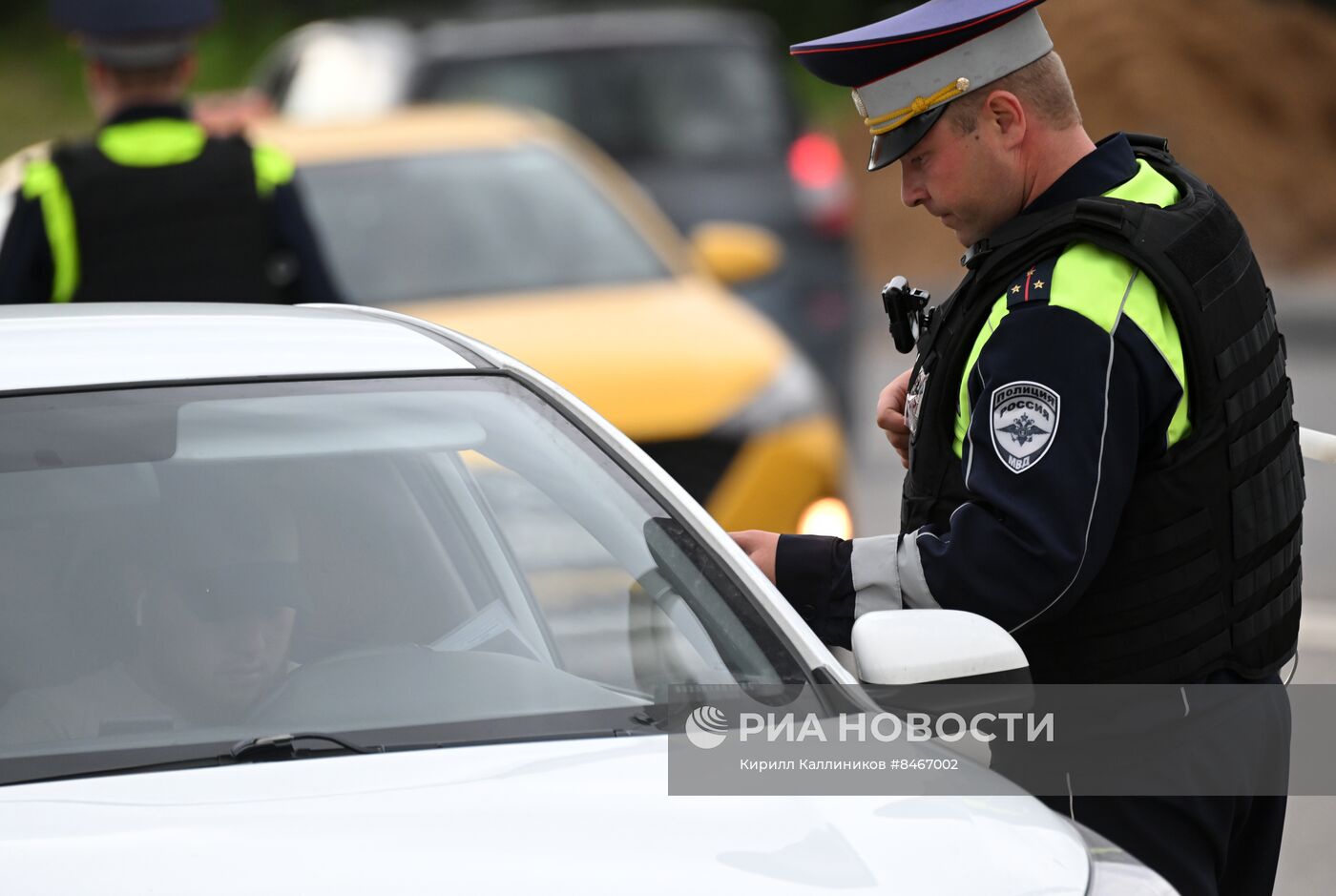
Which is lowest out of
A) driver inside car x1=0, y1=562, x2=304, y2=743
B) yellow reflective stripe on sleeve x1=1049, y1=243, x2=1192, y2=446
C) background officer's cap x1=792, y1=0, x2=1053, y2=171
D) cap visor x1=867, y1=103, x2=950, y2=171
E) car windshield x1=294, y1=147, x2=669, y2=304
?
car windshield x1=294, y1=147, x2=669, y2=304

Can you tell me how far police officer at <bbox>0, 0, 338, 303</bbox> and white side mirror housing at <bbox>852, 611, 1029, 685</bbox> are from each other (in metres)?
2.52

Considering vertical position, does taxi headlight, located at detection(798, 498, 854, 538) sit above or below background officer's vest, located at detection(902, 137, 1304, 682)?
below

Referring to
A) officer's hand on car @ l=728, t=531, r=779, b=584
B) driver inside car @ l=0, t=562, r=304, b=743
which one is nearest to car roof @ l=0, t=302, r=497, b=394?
driver inside car @ l=0, t=562, r=304, b=743

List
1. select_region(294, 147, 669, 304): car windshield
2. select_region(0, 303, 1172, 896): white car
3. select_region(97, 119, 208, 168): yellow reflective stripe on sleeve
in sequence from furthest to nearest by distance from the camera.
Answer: select_region(294, 147, 669, 304): car windshield → select_region(97, 119, 208, 168): yellow reflective stripe on sleeve → select_region(0, 303, 1172, 896): white car

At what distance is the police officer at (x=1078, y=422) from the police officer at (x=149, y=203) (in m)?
2.27

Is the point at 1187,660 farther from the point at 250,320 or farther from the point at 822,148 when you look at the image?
the point at 822,148

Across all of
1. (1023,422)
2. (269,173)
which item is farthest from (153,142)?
(1023,422)

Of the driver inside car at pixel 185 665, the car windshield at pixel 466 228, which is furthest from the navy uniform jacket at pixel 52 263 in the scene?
the driver inside car at pixel 185 665

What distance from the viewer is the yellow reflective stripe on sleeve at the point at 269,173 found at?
4.90m

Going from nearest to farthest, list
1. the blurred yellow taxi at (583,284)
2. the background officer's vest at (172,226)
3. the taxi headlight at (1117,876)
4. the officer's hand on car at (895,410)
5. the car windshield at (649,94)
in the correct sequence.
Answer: the taxi headlight at (1117,876) → the officer's hand on car at (895,410) → the background officer's vest at (172,226) → the blurred yellow taxi at (583,284) → the car windshield at (649,94)

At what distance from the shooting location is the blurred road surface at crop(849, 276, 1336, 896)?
15.7ft

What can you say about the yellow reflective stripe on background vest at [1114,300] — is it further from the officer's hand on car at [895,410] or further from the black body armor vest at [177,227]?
the black body armor vest at [177,227]

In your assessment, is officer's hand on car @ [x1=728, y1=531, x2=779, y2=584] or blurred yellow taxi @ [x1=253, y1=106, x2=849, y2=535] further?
blurred yellow taxi @ [x1=253, y1=106, x2=849, y2=535]

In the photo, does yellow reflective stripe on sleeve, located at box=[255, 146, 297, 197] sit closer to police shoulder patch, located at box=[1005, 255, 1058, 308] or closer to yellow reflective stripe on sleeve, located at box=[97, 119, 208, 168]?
yellow reflective stripe on sleeve, located at box=[97, 119, 208, 168]
